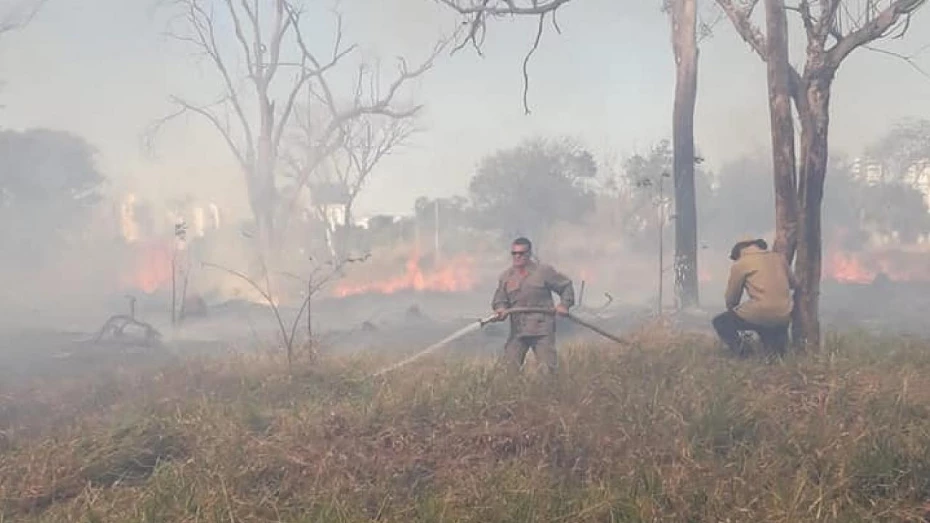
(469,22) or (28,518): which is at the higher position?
(469,22)

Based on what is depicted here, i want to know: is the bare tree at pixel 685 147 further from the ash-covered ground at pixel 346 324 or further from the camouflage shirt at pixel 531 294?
the camouflage shirt at pixel 531 294

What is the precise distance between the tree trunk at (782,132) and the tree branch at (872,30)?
1.47 ft

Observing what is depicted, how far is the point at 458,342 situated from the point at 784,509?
8754mm

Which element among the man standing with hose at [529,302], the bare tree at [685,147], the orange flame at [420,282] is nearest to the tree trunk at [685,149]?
the bare tree at [685,147]

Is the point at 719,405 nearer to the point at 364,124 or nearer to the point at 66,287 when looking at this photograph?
the point at 364,124

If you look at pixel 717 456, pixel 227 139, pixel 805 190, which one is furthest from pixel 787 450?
pixel 227 139

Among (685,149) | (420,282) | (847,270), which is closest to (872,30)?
(685,149)

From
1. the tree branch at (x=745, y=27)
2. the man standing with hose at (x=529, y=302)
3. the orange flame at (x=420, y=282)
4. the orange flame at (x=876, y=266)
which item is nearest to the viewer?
the man standing with hose at (x=529, y=302)

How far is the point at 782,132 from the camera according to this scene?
8.66m

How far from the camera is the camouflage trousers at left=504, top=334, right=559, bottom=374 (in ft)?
25.4

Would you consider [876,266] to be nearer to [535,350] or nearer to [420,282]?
[420,282]

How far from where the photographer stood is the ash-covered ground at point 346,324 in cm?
1257

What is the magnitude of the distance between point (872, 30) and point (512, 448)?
5.79 meters

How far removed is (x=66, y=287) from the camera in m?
31.7
